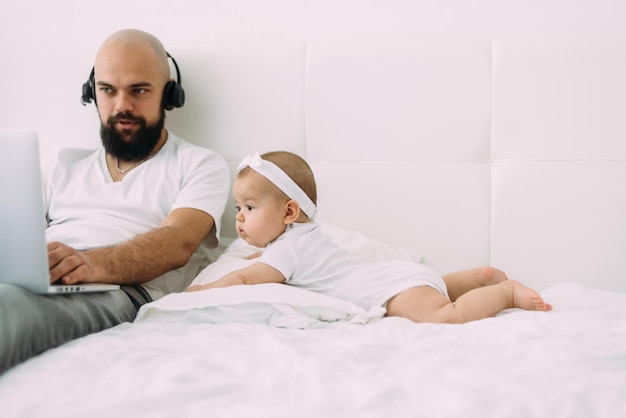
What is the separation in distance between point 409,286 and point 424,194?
1.54 feet

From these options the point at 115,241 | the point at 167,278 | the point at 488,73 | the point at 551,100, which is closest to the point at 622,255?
the point at 551,100

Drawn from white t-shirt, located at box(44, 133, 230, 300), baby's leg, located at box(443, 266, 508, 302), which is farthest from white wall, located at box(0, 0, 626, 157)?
baby's leg, located at box(443, 266, 508, 302)

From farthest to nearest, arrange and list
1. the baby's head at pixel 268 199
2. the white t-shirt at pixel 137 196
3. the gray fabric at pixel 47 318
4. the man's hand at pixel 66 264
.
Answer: the white t-shirt at pixel 137 196 → the baby's head at pixel 268 199 → the man's hand at pixel 66 264 → the gray fabric at pixel 47 318

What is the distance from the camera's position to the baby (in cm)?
124

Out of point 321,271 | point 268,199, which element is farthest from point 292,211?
point 321,271

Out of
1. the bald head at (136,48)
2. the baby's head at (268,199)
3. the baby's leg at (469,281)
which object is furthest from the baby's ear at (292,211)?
the bald head at (136,48)

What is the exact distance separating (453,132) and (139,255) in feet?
2.98

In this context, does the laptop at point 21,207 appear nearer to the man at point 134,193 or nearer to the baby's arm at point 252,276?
the man at point 134,193

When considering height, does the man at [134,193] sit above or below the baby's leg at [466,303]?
above

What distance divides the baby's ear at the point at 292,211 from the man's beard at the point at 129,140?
53 centimetres

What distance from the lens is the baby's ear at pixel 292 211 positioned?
1.44m

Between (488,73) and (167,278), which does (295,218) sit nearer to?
(167,278)

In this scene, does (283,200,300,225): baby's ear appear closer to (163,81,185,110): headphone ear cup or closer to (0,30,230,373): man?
(0,30,230,373): man

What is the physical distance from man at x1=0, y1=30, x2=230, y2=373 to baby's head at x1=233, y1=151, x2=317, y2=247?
175 millimetres
